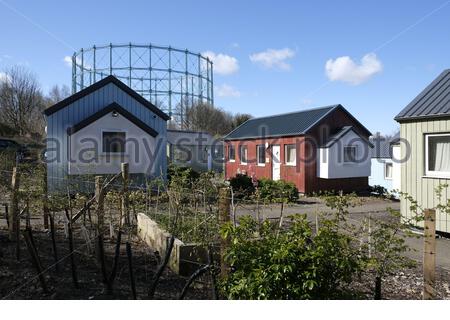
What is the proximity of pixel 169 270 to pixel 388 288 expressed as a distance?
3.50 metres

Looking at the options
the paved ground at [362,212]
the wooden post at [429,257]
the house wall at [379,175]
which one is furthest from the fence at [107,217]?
the house wall at [379,175]

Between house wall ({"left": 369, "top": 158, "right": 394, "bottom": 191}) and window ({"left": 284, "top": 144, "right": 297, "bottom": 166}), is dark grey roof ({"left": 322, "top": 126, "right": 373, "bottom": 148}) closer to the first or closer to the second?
window ({"left": 284, "top": 144, "right": 297, "bottom": 166})

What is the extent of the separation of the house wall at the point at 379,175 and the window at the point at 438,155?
13069 mm

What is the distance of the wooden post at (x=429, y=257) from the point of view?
200 inches

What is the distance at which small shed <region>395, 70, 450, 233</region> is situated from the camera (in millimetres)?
10891

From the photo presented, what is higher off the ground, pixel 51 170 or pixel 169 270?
pixel 51 170

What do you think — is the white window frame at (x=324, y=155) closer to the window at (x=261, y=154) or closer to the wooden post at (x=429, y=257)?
the window at (x=261, y=154)

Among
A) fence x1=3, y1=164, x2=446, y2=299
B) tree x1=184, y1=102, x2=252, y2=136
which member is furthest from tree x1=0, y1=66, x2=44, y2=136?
fence x1=3, y1=164, x2=446, y2=299

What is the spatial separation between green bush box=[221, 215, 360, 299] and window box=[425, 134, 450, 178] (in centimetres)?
806

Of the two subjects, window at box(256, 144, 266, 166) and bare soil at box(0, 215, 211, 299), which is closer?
bare soil at box(0, 215, 211, 299)

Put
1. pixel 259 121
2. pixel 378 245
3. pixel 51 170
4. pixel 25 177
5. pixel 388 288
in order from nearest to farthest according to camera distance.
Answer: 1. pixel 378 245
2. pixel 388 288
3. pixel 25 177
4. pixel 51 170
5. pixel 259 121
